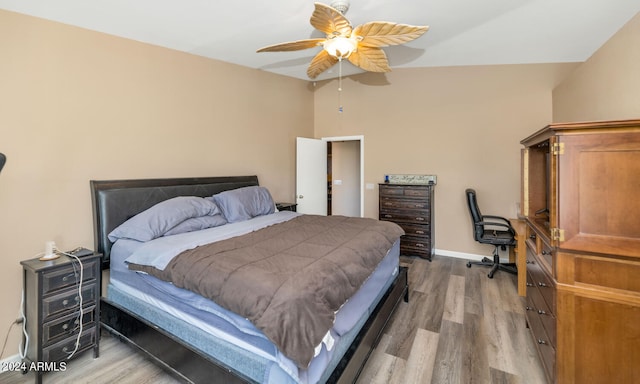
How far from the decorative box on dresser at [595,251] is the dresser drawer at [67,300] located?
3126 mm

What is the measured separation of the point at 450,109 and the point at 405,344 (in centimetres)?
359

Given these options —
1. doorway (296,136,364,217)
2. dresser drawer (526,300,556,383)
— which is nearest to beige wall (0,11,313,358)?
doorway (296,136,364,217)

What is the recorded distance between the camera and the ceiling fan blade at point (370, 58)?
270 centimetres

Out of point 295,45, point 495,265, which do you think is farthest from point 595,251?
point 495,265

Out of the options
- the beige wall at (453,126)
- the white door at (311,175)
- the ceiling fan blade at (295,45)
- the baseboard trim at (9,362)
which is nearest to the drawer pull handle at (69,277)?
the baseboard trim at (9,362)

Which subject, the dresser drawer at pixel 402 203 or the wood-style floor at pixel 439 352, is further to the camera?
the dresser drawer at pixel 402 203

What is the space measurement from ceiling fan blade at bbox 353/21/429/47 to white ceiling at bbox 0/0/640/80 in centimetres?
39

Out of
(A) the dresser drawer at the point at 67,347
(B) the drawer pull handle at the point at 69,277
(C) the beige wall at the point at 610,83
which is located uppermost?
(C) the beige wall at the point at 610,83

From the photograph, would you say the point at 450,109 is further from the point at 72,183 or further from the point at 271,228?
the point at 72,183

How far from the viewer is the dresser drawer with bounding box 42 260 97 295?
1.96 metres

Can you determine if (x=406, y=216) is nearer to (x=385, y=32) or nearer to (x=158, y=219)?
(x=385, y=32)

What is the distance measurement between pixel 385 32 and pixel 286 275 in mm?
1937

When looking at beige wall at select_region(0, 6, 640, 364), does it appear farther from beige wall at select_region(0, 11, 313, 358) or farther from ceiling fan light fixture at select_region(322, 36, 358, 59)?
ceiling fan light fixture at select_region(322, 36, 358, 59)

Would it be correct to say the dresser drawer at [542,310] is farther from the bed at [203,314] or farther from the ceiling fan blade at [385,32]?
the ceiling fan blade at [385,32]
